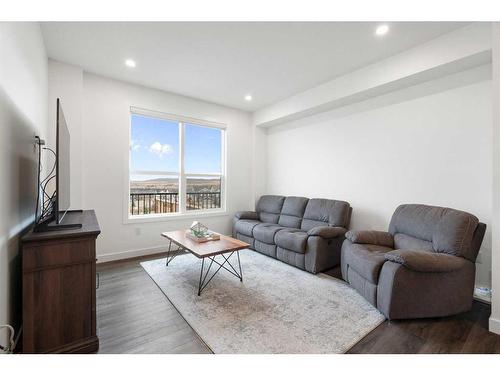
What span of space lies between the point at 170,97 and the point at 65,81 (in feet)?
4.83

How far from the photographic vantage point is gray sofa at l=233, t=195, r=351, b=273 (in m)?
3.13

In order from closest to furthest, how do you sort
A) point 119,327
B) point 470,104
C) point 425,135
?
point 119,327 < point 470,104 < point 425,135

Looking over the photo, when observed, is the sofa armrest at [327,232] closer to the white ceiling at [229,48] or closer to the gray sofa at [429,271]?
the gray sofa at [429,271]

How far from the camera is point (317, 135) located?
424 centimetres

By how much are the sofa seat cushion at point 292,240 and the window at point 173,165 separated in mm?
1804

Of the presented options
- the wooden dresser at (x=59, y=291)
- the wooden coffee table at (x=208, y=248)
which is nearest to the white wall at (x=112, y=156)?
the wooden coffee table at (x=208, y=248)

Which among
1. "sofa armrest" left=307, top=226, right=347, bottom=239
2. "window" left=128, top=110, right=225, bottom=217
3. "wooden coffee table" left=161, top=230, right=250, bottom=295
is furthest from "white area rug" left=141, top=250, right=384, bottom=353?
"window" left=128, top=110, right=225, bottom=217

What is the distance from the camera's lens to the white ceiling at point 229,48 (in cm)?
231

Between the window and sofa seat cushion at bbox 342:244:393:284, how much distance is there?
2.91 m

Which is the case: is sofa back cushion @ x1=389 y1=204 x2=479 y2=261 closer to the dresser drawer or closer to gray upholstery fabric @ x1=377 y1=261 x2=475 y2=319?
gray upholstery fabric @ x1=377 y1=261 x2=475 y2=319

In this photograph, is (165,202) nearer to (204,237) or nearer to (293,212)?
(204,237)
